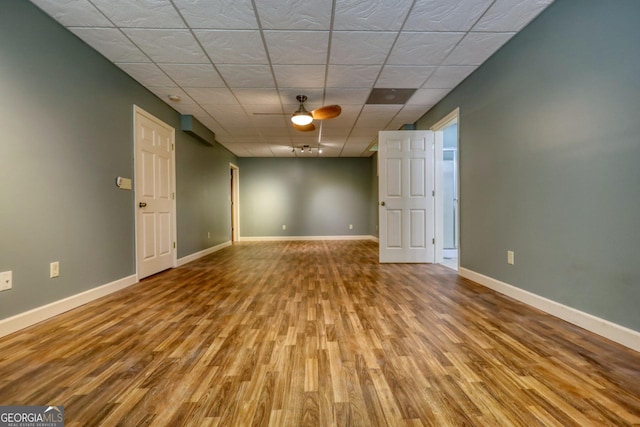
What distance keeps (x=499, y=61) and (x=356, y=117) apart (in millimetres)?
2220

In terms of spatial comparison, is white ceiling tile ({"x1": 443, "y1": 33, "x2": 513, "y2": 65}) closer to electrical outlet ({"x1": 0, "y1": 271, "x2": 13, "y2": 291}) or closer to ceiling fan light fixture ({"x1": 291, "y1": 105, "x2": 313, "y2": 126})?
ceiling fan light fixture ({"x1": 291, "y1": 105, "x2": 313, "y2": 126})

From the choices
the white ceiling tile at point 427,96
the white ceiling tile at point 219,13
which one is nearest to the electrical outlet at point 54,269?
the white ceiling tile at point 219,13

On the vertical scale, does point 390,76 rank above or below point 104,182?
above

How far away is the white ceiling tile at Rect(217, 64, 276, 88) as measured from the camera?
116 inches

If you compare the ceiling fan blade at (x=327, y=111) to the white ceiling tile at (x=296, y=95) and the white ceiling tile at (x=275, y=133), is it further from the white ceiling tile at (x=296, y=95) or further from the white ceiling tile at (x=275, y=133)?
the white ceiling tile at (x=275, y=133)

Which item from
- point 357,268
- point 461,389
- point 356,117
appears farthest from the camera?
point 356,117

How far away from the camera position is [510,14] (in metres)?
2.17

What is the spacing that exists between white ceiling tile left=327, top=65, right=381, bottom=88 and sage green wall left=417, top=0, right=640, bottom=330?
3.85 ft

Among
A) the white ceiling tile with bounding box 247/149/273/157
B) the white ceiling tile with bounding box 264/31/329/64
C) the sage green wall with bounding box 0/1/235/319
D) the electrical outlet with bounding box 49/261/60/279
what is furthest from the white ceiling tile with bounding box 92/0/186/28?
the white ceiling tile with bounding box 247/149/273/157

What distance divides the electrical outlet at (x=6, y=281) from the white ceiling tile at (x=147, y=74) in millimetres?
2232

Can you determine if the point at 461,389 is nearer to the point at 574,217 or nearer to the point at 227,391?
the point at 227,391

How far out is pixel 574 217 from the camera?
1.92 meters

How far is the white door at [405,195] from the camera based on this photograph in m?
4.19

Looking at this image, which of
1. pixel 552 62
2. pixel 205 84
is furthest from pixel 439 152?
pixel 205 84
